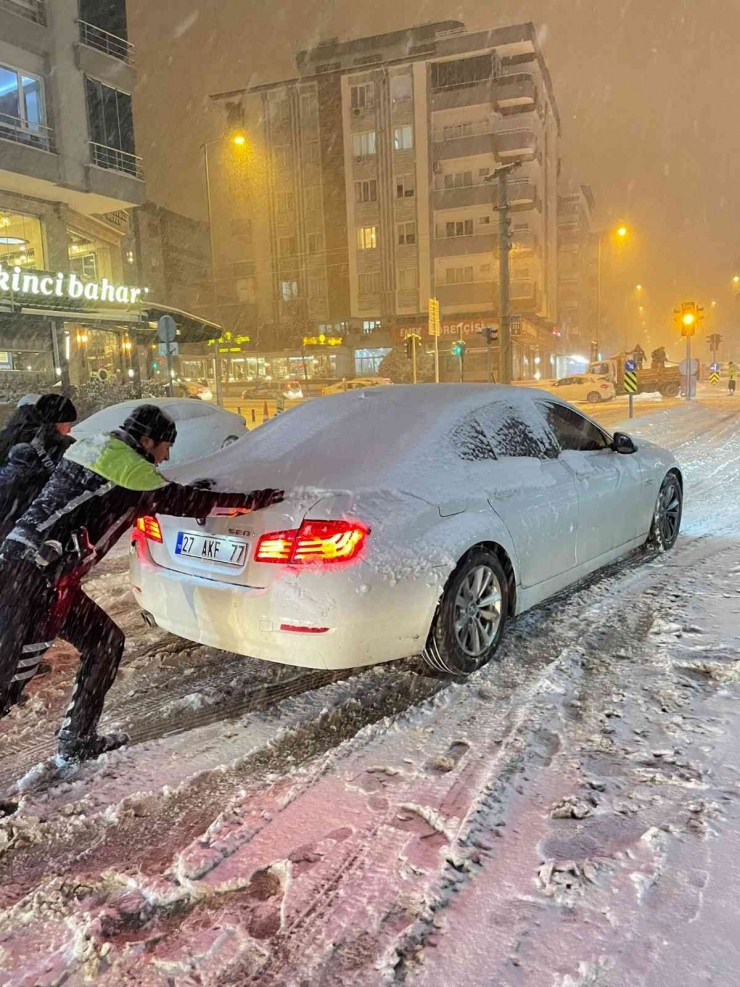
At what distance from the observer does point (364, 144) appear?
191 ft

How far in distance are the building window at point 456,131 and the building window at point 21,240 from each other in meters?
41.9

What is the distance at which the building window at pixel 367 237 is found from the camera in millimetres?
58594

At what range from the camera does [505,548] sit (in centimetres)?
407

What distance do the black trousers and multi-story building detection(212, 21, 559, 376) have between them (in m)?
51.6

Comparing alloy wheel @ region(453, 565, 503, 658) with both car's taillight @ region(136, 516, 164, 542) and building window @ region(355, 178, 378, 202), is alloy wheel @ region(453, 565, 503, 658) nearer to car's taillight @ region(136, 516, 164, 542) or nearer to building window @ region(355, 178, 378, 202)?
car's taillight @ region(136, 516, 164, 542)

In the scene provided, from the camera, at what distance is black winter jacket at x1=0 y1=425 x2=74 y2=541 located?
394 cm

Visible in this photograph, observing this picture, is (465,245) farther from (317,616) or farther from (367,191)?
(317,616)

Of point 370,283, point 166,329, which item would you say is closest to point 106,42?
point 166,329

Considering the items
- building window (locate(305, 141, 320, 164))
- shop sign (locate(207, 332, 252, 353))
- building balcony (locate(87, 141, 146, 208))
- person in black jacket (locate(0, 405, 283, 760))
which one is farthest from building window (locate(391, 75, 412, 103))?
person in black jacket (locate(0, 405, 283, 760))

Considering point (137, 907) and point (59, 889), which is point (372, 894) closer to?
point (137, 907)

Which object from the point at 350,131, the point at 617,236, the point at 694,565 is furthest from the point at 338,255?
the point at 694,565

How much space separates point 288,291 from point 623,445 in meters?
61.1

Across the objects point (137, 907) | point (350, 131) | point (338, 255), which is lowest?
point (137, 907)

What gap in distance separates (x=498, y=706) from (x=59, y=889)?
2051 millimetres
